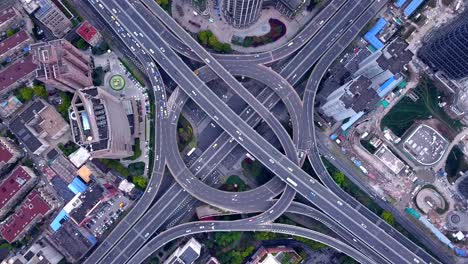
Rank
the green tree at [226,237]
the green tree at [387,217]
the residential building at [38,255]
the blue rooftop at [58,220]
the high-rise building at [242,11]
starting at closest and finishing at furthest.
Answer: the high-rise building at [242,11] → the residential building at [38,255] → the blue rooftop at [58,220] → the green tree at [226,237] → the green tree at [387,217]

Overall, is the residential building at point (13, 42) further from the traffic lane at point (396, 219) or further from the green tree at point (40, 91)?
the traffic lane at point (396, 219)

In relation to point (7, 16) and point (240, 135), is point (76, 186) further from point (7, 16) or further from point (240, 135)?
point (7, 16)

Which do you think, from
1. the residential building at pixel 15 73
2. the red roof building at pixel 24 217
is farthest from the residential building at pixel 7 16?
the red roof building at pixel 24 217

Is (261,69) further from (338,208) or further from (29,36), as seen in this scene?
(29,36)

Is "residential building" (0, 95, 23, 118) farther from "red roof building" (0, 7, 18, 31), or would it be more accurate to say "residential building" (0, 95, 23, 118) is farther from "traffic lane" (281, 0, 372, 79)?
"traffic lane" (281, 0, 372, 79)

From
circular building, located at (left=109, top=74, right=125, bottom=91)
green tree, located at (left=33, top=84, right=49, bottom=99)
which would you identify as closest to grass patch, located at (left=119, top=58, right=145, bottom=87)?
circular building, located at (left=109, top=74, right=125, bottom=91)

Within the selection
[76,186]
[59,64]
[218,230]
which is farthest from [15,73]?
[218,230]
